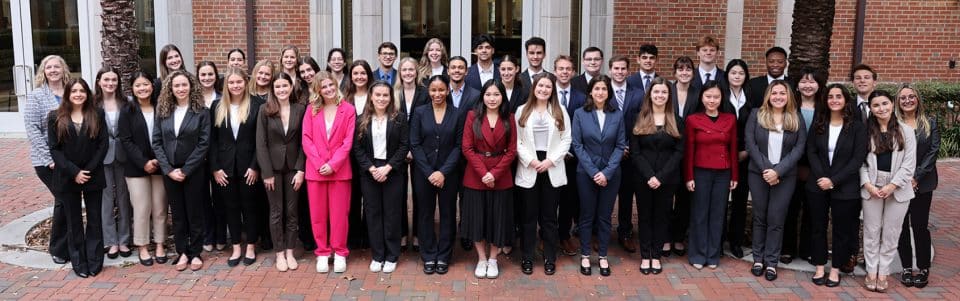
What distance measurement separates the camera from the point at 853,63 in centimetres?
1307

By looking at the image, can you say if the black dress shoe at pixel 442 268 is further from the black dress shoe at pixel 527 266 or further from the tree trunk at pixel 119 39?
the tree trunk at pixel 119 39

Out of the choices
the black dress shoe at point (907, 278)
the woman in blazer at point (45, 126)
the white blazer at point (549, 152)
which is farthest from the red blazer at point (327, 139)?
the black dress shoe at point (907, 278)

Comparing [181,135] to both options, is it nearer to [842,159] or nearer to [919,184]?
[842,159]

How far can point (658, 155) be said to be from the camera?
6223mm

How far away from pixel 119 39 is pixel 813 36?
240 inches

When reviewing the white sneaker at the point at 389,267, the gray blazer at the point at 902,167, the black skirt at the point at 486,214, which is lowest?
the white sneaker at the point at 389,267

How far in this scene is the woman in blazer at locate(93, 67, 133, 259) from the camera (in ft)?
20.5

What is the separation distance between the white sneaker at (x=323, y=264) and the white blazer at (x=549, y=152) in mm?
1654

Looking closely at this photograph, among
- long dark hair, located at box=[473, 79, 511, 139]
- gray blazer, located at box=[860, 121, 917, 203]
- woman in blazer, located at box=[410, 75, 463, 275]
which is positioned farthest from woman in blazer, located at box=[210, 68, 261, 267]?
gray blazer, located at box=[860, 121, 917, 203]

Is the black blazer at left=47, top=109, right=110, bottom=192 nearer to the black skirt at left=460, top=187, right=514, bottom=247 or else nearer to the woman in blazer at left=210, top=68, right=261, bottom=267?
the woman in blazer at left=210, top=68, right=261, bottom=267

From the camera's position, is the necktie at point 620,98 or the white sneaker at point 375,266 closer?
the white sneaker at point 375,266

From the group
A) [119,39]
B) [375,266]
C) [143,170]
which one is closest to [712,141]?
[375,266]

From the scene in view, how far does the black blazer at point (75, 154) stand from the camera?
5.88 m

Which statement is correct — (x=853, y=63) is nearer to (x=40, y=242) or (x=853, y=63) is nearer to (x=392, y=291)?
(x=392, y=291)
